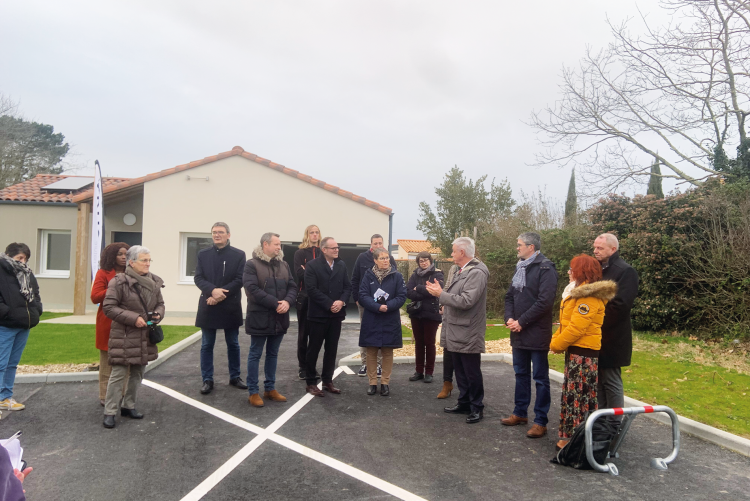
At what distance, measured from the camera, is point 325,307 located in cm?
625

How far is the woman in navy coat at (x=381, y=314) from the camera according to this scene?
6273 mm

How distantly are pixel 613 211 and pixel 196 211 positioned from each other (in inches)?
430

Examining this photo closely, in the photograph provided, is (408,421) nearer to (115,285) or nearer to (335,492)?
(335,492)

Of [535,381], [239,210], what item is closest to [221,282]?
[535,381]

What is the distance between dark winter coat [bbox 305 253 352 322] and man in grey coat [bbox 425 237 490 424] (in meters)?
1.35

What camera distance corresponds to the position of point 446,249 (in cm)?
3619

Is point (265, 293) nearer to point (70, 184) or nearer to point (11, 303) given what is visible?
point (11, 303)

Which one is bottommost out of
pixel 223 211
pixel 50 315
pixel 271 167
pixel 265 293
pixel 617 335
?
pixel 50 315

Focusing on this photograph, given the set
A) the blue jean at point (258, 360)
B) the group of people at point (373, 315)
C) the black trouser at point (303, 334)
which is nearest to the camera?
the group of people at point (373, 315)

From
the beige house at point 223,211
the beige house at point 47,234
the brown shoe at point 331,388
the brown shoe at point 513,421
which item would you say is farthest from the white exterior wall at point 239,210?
the brown shoe at point 513,421

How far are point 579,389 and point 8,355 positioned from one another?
595 centimetres

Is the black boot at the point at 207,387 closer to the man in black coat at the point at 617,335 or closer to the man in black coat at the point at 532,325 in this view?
the man in black coat at the point at 532,325

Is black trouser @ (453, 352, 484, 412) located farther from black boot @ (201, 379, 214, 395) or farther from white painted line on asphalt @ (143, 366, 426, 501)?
black boot @ (201, 379, 214, 395)

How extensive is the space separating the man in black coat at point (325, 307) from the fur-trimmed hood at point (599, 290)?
293 cm
